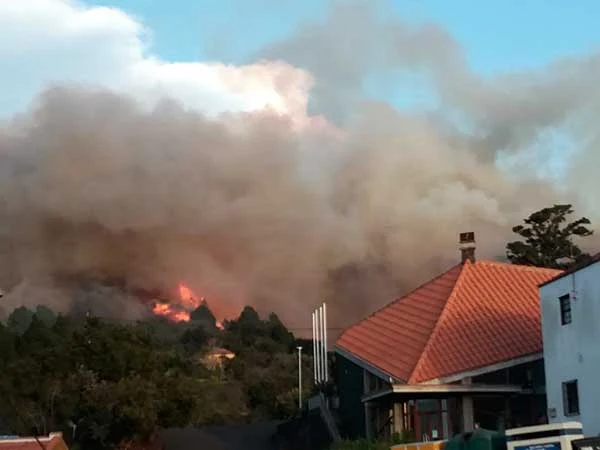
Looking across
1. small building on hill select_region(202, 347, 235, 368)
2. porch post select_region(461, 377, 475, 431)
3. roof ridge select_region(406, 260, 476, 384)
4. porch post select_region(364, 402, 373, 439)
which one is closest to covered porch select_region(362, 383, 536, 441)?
porch post select_region(461, 377, 475, 431)

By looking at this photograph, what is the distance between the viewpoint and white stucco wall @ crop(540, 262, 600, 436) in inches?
1342

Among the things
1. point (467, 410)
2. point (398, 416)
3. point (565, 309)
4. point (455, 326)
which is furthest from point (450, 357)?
point (565, 309)

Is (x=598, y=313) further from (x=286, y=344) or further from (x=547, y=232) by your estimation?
(x=286, y=344)

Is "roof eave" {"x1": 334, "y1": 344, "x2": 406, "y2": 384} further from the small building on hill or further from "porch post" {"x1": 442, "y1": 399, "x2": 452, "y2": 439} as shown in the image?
the small building on hill

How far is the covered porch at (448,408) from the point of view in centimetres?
4056

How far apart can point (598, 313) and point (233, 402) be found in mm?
60706

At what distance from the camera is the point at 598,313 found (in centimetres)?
3391

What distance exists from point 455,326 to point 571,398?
947 centimetres

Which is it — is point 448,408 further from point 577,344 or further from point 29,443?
point 29,443

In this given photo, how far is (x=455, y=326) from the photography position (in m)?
45.0

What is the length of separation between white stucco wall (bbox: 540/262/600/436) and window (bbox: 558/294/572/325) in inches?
6.0

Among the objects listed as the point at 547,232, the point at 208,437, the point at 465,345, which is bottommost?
the point at 208,437

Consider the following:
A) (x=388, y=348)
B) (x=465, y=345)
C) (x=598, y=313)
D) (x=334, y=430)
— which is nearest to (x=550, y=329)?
(x=598, y=313)

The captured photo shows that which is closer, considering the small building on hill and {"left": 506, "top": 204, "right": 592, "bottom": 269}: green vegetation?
{"left": 506, "top": 204, "right": 592, "bottom": 269}: green vegetation
